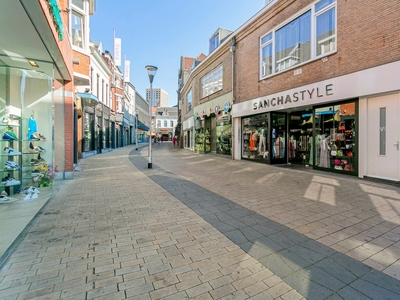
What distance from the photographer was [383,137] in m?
6.48

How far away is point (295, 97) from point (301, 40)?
249cm

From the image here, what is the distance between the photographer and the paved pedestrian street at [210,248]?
2072mm

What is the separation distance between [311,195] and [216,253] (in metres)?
3.66

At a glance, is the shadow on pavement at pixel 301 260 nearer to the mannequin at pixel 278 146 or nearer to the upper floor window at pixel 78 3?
the mannequin at pixel 278 146

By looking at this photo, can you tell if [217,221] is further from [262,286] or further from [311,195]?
[311,195]

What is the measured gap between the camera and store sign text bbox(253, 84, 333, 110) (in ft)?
25.7

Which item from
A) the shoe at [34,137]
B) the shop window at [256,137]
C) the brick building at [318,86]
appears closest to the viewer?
the shoe at [34,137]

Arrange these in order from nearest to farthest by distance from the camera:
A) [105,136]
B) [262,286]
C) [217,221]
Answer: [262,286] < [217,221] < [105,136]

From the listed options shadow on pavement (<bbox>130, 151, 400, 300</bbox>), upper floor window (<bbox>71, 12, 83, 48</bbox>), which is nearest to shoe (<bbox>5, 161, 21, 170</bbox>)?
shadow on pavement (<bbox>130, 151, 400, 300</bbox>)

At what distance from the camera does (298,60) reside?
9.23 m

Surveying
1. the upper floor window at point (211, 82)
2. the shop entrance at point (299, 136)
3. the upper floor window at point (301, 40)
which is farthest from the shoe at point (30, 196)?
the upper floor window at point (211, 82)

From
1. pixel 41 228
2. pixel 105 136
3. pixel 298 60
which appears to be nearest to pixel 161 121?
pixel 105 136

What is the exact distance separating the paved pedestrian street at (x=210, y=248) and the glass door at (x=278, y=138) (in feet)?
18.2

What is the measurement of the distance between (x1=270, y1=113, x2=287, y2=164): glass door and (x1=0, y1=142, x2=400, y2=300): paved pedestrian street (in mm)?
5555
